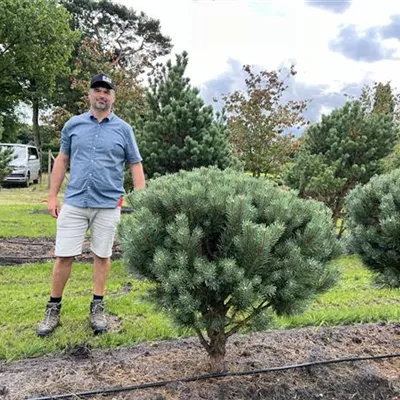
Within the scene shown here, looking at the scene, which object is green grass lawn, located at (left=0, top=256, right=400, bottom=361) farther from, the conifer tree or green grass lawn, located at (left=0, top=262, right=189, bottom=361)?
the conifer tree

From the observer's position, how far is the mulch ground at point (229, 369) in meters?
2.63

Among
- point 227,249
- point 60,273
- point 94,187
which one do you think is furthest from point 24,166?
point 227,249

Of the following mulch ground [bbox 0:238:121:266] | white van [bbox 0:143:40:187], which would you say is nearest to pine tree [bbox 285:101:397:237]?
mulch ground [bbox 0:238:121:266]

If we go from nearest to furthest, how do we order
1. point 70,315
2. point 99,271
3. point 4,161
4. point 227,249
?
1. point 227,249
2. point 99,271
3. point 70,315
4. point 4,161

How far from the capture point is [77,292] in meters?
4.92

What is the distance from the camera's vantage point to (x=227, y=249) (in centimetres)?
242

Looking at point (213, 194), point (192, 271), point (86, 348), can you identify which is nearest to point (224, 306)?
point (192, 271)

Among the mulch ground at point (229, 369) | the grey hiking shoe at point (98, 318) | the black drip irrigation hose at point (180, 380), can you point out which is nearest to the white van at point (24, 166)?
the grey hiking shoe at point (98, 318)

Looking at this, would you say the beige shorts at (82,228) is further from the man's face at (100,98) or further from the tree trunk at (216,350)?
the tree trunk at (216,350)

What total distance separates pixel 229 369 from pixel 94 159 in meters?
1.84

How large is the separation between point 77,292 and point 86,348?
1854mm

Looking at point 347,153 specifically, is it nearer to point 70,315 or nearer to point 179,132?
point 179,132

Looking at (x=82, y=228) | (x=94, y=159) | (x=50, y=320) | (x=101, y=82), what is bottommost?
(x=50, y=320)

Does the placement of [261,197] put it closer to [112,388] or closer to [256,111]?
[112,388]
